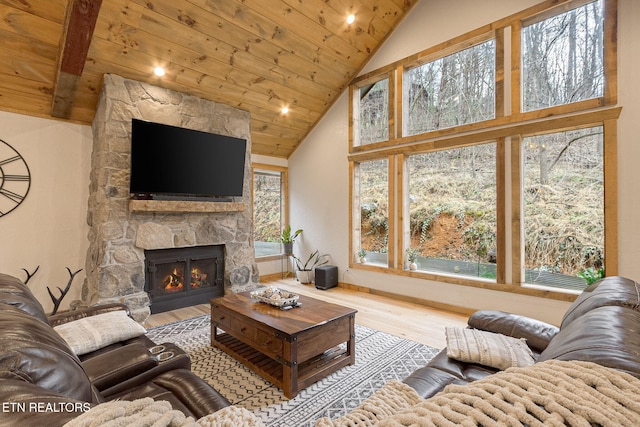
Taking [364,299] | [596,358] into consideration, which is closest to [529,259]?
[364,299]

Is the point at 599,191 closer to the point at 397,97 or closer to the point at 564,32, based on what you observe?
the point at 564,32

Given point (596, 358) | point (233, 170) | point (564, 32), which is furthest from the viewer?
point (233, 170)

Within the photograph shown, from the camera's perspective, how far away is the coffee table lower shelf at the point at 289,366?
218 cm

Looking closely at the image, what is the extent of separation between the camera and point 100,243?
3539mm

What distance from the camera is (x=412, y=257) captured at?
178 inches

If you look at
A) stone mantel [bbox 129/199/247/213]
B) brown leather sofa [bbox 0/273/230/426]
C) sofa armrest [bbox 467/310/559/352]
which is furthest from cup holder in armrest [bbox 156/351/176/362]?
stone mantel [bbox 129/199/247/213]

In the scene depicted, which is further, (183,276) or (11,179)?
(183,276)

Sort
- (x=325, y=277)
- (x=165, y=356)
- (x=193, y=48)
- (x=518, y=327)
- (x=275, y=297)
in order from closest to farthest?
(x=165, y=356) < (x=518, y=327) < (x=275, y=297) < (x=193, y=48) < (x=325, y=277)

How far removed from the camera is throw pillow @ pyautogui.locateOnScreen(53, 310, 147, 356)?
176 cm

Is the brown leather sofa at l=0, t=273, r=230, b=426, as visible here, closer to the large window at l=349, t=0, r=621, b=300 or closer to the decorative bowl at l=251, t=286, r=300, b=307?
the decorative bowl at l=251, t=286, r=300, b=307

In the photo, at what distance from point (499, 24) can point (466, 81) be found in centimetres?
69

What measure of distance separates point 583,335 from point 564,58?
3750 mm

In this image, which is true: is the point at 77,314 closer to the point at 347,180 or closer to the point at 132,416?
the point at 132,416

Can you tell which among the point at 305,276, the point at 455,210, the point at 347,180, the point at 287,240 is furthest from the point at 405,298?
the point at 287,240
